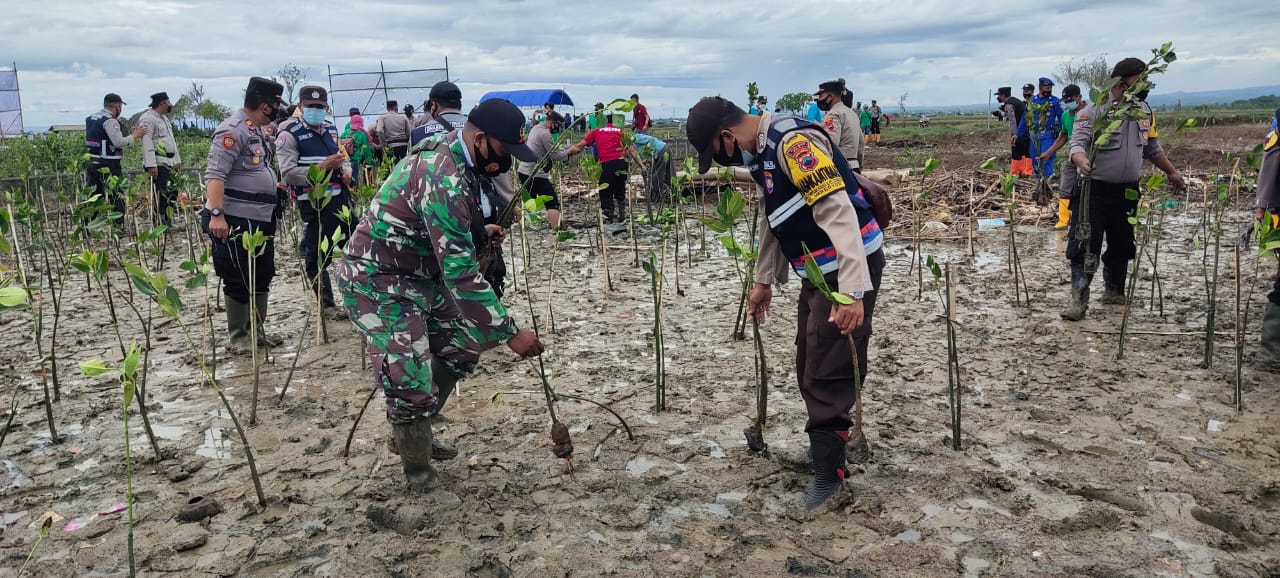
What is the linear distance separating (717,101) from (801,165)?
39 centimetres

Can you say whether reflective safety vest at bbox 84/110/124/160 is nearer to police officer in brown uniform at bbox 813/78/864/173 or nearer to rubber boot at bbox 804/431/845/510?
police officer in brown uniform at bbox 813/78/864/173

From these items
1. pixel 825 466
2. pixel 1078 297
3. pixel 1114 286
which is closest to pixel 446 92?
pixel 825 466

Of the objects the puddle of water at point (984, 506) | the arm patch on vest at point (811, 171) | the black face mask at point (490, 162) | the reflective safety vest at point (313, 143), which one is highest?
the reflective safety vest at point (313, 143)

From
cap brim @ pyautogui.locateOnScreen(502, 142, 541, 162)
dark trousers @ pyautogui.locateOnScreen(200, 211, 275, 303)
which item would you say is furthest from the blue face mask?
cap brim @ pyautogui.locateOnScreen(502, 142, 541, 162)

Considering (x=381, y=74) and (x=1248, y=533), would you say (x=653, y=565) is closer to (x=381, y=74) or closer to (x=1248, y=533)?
(x=1248, y=533)

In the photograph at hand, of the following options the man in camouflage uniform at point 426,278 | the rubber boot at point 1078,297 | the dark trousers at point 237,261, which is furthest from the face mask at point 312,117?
the rubber boot at point 1078,297

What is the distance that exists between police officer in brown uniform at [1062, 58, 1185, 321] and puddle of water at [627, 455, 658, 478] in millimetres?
3275

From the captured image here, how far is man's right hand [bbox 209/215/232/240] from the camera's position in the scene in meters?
4.68

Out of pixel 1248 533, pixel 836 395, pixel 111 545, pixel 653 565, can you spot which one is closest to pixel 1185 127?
pixel 1248 533

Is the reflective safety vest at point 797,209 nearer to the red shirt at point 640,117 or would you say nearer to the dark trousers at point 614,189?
the dark trousers at point 614,189

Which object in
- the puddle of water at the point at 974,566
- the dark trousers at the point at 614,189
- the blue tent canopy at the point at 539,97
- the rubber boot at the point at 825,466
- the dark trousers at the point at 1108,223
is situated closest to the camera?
the puddle of water at the point at 974,566

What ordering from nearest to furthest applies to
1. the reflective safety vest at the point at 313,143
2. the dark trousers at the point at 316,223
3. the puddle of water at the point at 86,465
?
the puddle of water at the point at 86,465 < the reflective safety vest at the point at 313,143 < the dark trousers at the point at 316,223

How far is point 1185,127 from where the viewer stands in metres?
4.93

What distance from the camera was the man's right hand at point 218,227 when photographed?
4.68 metres
